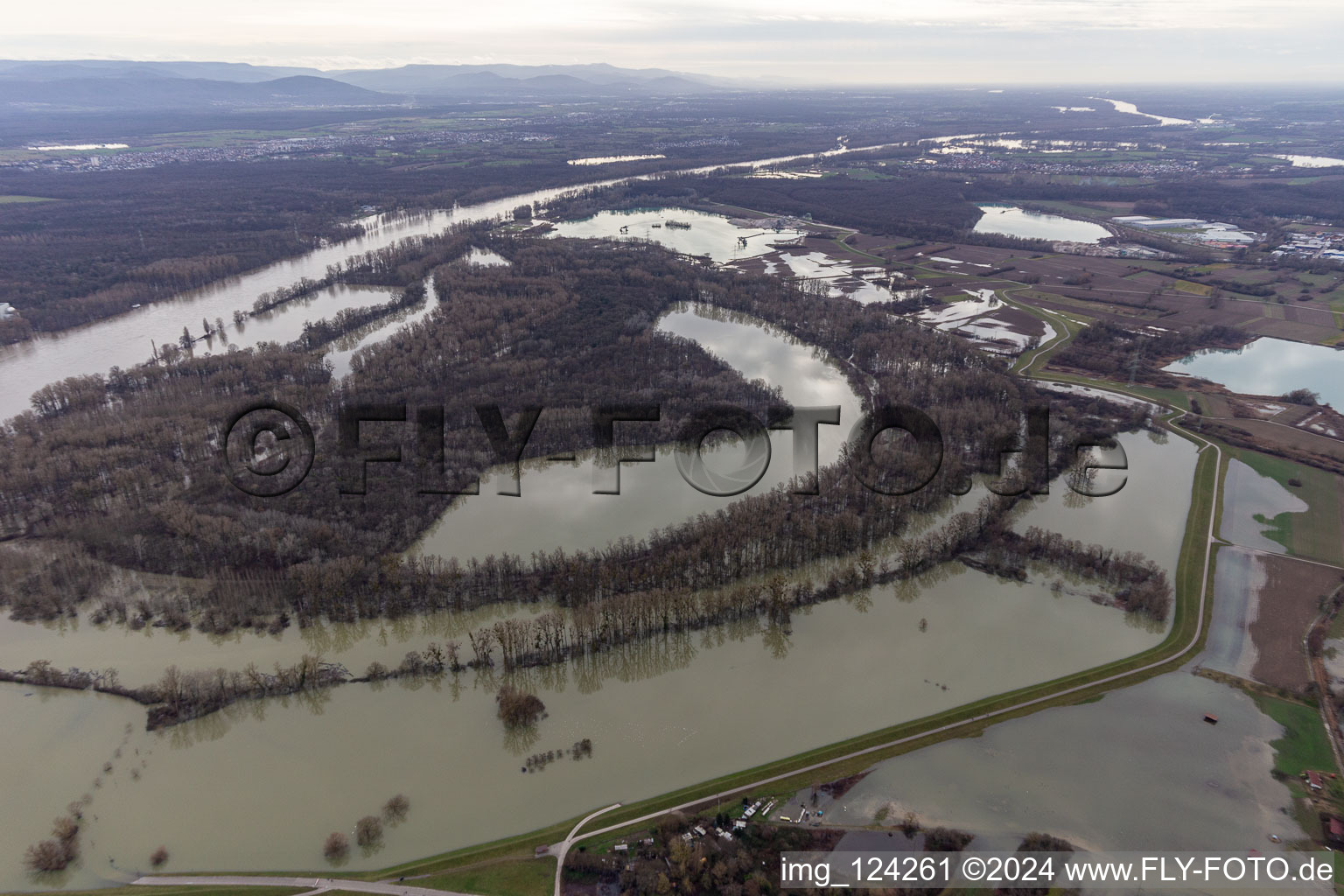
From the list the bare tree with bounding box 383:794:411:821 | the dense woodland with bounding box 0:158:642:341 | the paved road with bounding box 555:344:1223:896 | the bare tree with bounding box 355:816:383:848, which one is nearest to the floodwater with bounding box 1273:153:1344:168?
the dense woodland with bounding box 0:158:642:341

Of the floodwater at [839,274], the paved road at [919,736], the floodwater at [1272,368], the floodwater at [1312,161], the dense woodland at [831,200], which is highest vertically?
the floodwater at [1312,161]

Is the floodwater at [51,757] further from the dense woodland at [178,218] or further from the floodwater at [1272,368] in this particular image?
the floodwater at [1272,368]

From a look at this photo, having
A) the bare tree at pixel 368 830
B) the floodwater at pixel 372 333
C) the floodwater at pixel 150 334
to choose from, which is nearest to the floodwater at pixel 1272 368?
the bare tree at pixel 368 830

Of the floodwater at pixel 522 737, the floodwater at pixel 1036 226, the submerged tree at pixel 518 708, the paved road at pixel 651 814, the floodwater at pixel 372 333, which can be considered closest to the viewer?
the paved road at pixel 651 814

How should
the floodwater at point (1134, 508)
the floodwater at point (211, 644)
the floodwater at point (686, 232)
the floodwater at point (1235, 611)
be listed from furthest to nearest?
the floodwater at point (686, 232) < the floodwater at point (1134, 508) < the floodwater at point (1235, 611) < the floodwater at point (211, 644)

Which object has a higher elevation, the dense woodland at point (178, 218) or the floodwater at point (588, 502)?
the dense woodland at point (178, 218)

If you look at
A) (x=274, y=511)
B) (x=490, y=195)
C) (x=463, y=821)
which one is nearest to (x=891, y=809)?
(x=463, y=821)

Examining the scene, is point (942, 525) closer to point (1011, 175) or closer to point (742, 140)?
point (1011, 175)

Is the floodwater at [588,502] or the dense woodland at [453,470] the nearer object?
the dense woodland at [453,470]

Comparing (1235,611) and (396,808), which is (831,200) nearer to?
(1235,611)
